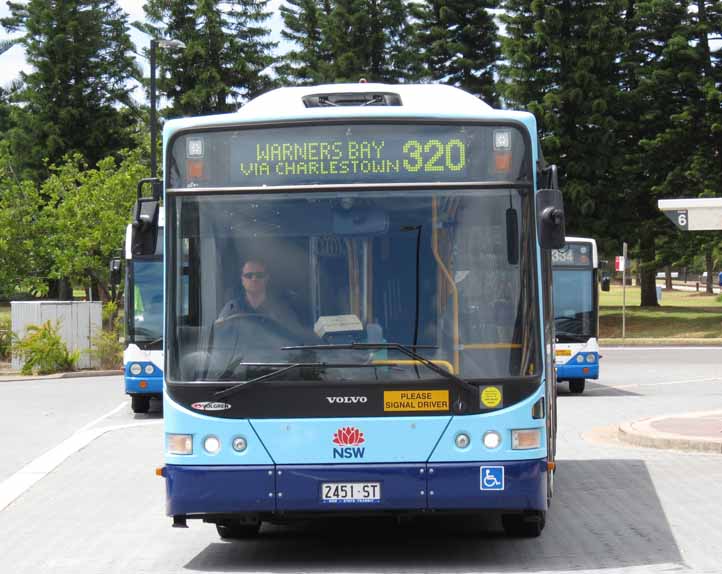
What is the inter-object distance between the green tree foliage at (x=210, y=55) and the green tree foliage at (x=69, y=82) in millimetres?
4133

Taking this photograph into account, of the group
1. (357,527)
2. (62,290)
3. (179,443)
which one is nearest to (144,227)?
(179,443)

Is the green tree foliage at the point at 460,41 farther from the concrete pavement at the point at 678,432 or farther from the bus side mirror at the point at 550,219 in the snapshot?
the bus side mirror at the point at 550,219

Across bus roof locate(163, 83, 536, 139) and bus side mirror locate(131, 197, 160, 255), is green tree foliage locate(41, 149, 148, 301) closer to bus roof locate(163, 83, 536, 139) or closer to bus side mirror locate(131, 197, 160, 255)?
bus roof locate(163, 83, 536, 139)

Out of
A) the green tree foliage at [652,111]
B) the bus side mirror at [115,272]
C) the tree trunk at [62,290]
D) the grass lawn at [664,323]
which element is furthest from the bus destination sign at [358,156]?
the tree trunk at [62,290]

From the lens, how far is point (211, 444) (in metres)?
8.62

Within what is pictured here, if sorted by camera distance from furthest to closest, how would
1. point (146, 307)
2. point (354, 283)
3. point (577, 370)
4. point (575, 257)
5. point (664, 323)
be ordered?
point (664, 323) < point (575, 257) < point (577, 370) < point (146, 307) < point (354, 283)

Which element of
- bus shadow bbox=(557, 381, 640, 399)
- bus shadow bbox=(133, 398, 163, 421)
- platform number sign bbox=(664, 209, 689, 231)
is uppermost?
platform number sign bbox=(664, 209, 689, 231)

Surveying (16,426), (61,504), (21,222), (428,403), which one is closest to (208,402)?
(428,403)

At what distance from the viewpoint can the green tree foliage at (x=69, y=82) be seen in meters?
66.8

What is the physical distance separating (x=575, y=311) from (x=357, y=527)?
14.5m

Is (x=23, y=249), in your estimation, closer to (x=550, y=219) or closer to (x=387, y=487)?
(x=387, y=487)

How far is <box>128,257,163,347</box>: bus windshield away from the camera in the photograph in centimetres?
2120

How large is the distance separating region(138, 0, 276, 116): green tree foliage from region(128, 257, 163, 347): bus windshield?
140 feet

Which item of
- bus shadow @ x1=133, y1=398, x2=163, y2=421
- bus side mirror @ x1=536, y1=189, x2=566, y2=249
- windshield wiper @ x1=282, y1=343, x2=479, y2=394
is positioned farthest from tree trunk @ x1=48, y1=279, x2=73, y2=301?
bus side mirror @ x1=536, y1=189, x2=566, y2=249
